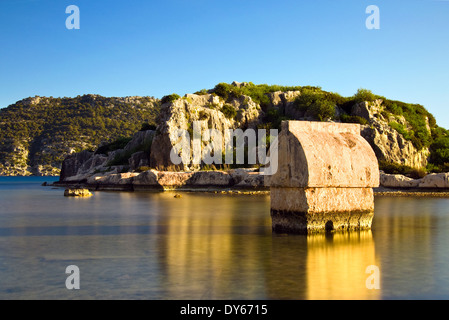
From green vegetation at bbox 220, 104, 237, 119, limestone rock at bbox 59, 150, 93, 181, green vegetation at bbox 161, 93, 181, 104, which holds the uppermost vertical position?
green vegetation at bbox 161, 93, 181, 104

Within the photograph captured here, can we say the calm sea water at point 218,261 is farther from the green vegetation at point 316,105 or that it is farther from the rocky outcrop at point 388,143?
the green vegetation at point 316,105

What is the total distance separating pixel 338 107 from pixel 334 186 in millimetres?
48386

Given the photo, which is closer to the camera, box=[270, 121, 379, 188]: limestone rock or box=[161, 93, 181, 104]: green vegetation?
box=[270, 121, 379, 188]: limestone rock

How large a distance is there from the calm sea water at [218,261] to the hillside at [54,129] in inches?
4318

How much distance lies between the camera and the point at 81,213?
943 inches

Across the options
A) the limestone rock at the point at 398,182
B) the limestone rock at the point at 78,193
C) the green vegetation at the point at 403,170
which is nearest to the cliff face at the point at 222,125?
the green vegetation at the point at 403,170

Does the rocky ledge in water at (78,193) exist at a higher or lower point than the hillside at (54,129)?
lower

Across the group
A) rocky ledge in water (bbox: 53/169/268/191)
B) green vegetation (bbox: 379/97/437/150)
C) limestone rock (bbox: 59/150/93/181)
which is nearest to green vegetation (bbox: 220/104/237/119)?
rocky ledge in water (bbox: 53/169/268/191)

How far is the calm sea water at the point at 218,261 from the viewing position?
27.2 feet

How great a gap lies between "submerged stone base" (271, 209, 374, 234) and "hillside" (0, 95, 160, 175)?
4419 inches

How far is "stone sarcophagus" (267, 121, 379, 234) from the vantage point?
12.9 meters

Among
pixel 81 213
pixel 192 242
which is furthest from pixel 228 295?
pixel 81 213

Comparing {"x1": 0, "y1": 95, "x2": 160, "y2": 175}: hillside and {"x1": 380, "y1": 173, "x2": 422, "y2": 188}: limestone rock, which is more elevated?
{"x1": 0, "y1": 95, "x2": 160, "y2": 175}: hillside

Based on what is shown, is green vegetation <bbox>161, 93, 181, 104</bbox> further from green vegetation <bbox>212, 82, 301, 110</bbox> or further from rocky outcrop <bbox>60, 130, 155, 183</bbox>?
green vegetation <bbox>212, 82, 301, 110</bbox>
